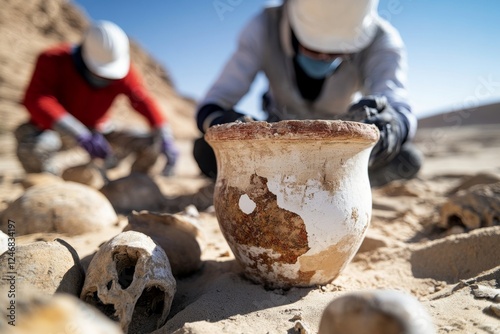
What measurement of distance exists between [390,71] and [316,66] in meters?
0.59

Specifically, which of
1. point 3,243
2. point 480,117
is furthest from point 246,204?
point 480,117

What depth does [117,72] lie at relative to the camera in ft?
12.9

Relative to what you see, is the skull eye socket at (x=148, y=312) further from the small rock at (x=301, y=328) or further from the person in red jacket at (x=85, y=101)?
the person in red jacket at (x=85, y=101)

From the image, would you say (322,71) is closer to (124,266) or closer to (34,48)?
(124,266)

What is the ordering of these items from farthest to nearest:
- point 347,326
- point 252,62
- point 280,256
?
point 252,62
point 280,256
point 347,326

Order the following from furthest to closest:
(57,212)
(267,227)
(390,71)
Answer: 1. (390,71)
2. (57,212)
3. (267,227)

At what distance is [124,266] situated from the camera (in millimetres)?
1354

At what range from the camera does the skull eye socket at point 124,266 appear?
51.8 inches

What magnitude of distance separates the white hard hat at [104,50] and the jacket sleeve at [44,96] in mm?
409

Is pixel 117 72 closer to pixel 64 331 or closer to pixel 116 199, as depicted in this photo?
pixel 116 199

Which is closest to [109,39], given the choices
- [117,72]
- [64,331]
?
[117,72]

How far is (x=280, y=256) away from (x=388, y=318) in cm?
60

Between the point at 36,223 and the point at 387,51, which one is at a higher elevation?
the point at 387,51

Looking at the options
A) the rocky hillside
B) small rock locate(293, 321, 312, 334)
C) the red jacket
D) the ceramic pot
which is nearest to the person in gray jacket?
the ceramic pot
